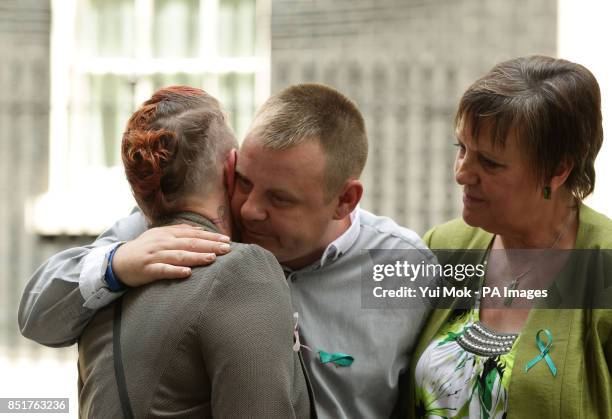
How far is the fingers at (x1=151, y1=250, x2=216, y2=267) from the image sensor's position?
5.08ft

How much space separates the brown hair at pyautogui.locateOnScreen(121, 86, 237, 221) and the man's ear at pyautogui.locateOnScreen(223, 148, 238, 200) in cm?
2

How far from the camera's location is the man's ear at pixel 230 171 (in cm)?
175

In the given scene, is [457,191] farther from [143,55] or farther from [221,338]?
[221,338]

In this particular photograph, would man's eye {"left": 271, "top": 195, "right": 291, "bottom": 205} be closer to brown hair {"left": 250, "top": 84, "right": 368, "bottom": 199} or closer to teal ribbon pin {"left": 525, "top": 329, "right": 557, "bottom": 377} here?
brown hair {"left": 250, "top": 84, "right": 368, "bottom": 199}

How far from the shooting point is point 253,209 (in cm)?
186

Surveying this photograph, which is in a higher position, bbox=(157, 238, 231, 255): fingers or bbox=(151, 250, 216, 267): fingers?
bbox=(157, 238, 231, 255): fingers

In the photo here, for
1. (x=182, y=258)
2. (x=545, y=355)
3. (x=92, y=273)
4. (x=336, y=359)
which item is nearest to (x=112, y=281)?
(x=92, y=273)

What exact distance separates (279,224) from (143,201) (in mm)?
361

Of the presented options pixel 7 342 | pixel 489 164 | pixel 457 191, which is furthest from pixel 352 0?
pixel 489 164

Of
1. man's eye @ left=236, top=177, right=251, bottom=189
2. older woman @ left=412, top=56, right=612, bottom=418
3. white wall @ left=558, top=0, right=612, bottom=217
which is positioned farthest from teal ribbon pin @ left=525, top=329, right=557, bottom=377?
white wall @ left=558, top=0, right=612, bottom=217

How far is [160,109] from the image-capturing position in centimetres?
169

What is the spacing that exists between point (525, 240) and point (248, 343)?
0.88 metres

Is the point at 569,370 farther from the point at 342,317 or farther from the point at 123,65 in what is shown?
the point at 123,65

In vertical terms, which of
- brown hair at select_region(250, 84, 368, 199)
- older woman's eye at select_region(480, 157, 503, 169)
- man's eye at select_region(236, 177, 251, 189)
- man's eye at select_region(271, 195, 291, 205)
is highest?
brown hair at select_region(250, 84, 368, 199)
